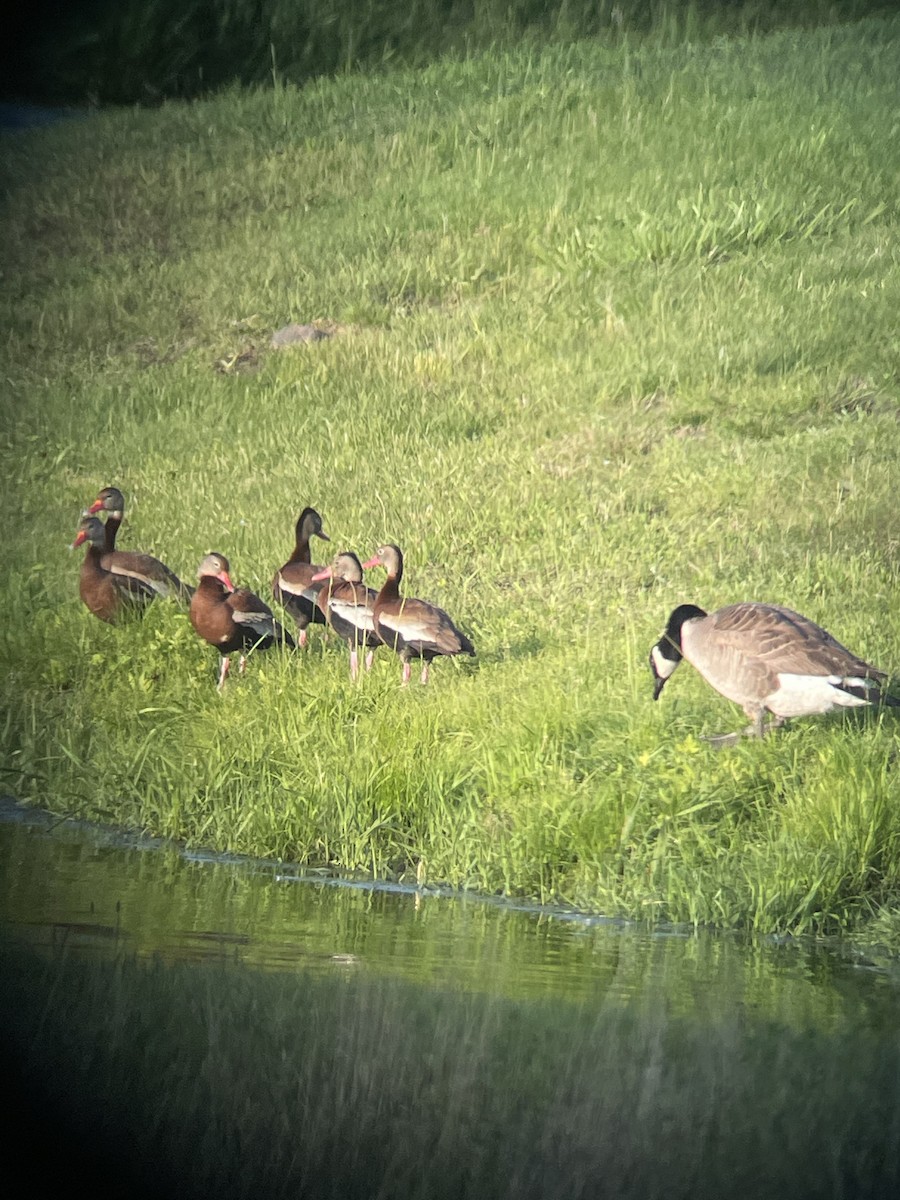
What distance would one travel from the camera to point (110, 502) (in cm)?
1171

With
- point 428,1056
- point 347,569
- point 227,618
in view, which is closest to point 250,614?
point 227,618

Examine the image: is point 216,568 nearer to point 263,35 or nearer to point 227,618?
point 227,618

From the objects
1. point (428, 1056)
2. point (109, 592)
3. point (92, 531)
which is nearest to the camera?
point (428, 1056)

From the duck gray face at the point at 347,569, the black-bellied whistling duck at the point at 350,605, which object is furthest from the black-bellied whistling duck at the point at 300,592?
the duck gray face at the point at 347,569

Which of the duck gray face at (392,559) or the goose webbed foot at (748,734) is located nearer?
the goose webbed foot at (748,734)

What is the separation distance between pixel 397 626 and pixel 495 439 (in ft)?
18.6

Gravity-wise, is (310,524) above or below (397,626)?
above

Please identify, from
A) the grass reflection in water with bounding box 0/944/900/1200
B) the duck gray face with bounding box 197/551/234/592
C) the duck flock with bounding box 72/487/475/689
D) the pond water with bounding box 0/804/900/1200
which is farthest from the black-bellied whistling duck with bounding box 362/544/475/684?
the grass reflection in water with bounding box 0/944/900/1200

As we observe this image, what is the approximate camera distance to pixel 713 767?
7582 mm

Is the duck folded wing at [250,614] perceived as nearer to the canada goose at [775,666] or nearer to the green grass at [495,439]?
the green grass at [495,439]

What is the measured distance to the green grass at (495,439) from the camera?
24.8ft

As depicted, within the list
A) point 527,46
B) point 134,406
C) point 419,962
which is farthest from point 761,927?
point 527,46

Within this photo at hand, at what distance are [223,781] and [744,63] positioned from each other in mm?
16331

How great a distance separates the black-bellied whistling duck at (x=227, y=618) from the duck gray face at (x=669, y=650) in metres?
2.03
